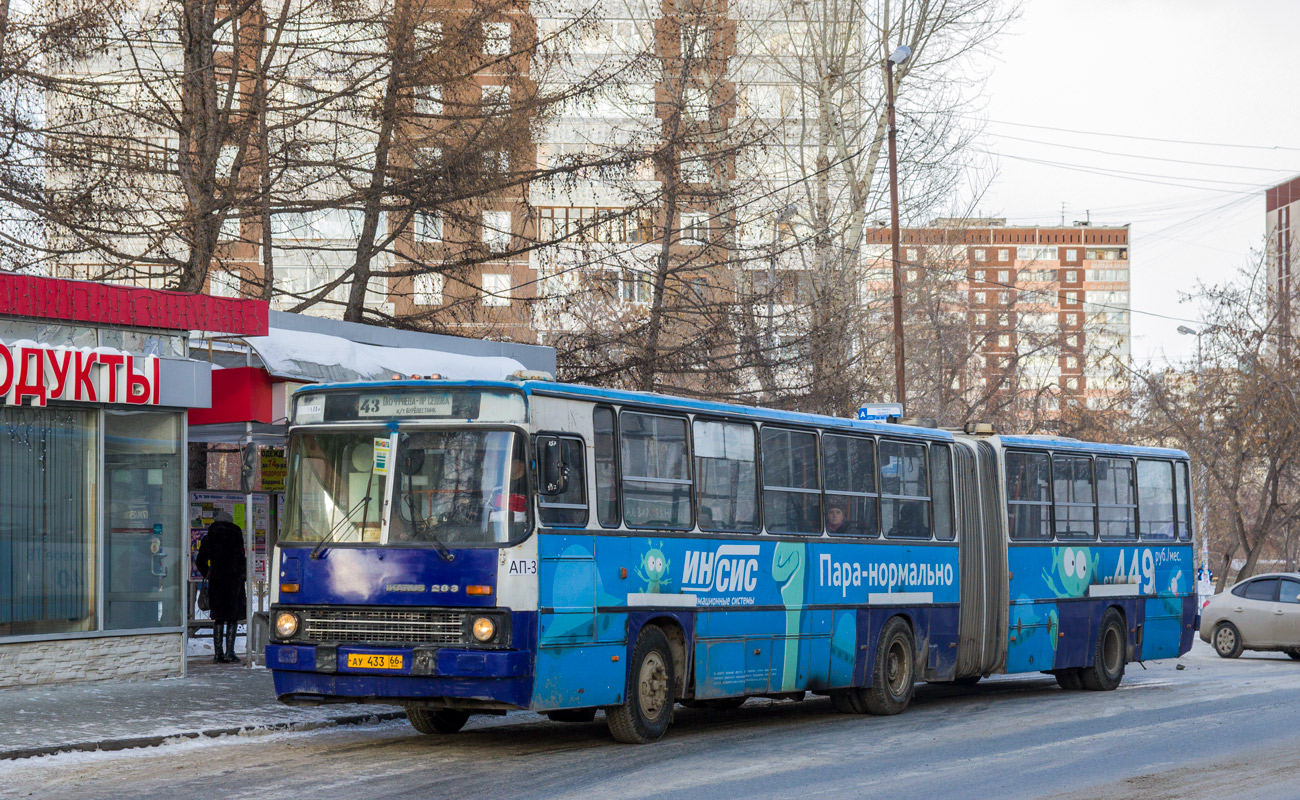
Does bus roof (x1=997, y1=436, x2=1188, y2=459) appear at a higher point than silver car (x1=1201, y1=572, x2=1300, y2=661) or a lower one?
higher

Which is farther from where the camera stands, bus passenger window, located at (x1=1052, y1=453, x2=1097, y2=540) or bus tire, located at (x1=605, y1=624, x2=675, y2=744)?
bus passenger window, located at (x1=1052, y1=453, x2=1097, y2=540)

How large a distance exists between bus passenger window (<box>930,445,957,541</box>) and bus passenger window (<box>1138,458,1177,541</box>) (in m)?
4.66

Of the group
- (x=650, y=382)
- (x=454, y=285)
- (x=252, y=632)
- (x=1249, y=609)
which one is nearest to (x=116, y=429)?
(x=252, y=632)

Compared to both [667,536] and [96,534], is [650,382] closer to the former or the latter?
[96,534]

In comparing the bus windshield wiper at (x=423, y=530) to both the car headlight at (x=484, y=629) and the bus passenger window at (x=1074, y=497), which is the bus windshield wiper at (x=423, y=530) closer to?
the car headlight at (x=484, y=629)

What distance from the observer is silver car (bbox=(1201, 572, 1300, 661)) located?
25.3 meters

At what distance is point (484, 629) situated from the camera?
37.3ft

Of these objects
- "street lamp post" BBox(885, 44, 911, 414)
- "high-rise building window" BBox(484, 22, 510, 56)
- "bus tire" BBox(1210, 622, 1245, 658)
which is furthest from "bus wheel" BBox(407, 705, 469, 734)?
"bus tire" BBox(1210, 622, 1245, 658)

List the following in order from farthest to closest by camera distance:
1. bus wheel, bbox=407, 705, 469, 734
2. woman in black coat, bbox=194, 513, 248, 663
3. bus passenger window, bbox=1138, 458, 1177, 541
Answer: bus passenger window, bbox=1138, 458, 1177, 541
woman in black coat, bbox=194, 513, 248, 663
bus wheel, bbox=407, 705, 469, 734

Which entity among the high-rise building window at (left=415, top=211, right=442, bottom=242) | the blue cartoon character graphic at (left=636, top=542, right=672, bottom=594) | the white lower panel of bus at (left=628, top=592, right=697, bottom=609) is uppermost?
the high-rise building window at (left=415, top=211, right=442, bottom=242)

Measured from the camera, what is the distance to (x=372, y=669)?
11.6 m

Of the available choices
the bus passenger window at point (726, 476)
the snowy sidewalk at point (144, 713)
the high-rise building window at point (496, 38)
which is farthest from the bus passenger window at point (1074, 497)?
the high-rise building window at point (496, 38)

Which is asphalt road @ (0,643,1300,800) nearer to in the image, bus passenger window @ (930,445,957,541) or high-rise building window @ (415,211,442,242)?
bus passenger window @ (930,445,957,541)

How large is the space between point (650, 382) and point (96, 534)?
11.3 meters
